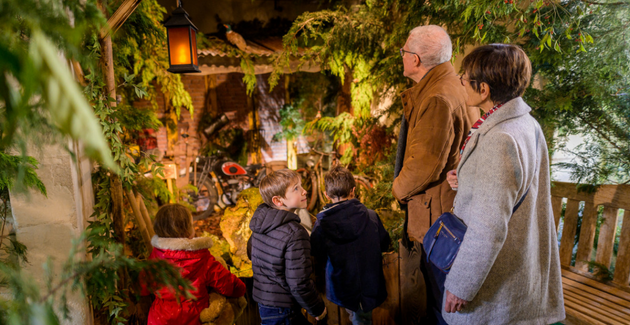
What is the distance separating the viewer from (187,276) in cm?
173

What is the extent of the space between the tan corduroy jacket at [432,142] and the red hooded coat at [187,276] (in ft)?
3.81

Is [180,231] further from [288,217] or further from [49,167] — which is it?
[49,167]

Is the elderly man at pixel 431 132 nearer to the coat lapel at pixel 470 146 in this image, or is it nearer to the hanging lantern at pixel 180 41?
the coat lapel at pixel 470 146

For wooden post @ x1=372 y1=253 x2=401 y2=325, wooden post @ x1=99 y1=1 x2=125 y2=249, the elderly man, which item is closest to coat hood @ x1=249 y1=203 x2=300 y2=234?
the elderly man

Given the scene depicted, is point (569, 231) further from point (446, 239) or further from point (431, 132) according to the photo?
point (446, 239)

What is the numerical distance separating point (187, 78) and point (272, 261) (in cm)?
694

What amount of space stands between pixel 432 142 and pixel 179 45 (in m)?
2.20

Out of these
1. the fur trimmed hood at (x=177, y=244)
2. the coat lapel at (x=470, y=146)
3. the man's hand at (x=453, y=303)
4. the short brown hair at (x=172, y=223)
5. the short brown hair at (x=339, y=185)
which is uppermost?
the coat lapel at (x=470, y=146)

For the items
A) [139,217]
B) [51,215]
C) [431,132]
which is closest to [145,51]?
[139,217]

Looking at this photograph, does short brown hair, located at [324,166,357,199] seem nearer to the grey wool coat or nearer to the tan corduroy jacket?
the tan corduroy jacket

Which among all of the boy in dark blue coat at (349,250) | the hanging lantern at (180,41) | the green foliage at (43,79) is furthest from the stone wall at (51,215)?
the green foliage at (43,79)

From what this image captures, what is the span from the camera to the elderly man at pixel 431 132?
5.22 ft

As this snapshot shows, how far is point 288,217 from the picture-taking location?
1.82 meters

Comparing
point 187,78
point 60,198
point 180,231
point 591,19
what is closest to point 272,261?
point 180,231
